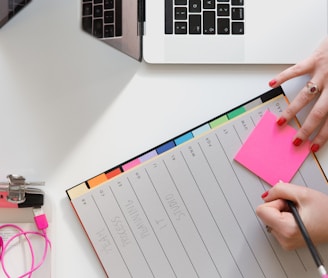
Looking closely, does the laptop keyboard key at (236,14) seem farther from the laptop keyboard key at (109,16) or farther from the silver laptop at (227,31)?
the laptop keyboard key at (109,16)

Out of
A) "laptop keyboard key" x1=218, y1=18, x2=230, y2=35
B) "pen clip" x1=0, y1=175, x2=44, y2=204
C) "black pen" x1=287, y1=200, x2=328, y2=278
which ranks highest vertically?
"laptop keyboard key" x1=218, y1=18, x2=230, y2=35

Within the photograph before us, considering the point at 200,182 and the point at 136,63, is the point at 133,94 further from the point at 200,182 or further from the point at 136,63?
the point at 200,182

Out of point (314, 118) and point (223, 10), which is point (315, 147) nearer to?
point (314, 118)

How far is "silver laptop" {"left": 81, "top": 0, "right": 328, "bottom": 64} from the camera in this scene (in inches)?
33.3

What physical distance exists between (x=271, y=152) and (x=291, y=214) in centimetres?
10

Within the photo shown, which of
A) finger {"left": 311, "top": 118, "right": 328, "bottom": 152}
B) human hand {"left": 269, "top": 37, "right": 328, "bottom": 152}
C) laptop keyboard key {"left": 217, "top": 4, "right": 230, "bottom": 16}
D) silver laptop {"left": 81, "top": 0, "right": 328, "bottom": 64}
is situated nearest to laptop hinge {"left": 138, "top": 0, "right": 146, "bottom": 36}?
silver laptop {"left": 81, "top": 0, "right": 328, "bottom": 64}

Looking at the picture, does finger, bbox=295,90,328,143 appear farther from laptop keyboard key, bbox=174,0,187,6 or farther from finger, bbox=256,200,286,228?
laptop keyboard key, bbox=174,0,187,6

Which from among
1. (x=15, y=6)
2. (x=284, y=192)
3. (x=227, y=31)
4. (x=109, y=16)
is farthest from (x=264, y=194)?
(x=15, y=6)

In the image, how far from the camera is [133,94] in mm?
857

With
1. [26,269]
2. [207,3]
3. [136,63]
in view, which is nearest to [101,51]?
[136,63]

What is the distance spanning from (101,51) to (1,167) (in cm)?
25

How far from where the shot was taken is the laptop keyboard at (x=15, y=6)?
83 cm

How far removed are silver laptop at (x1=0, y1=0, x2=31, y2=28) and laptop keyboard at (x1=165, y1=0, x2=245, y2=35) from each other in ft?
0.77

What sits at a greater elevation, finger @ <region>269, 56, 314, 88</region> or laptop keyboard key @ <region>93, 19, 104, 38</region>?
laptop keyboard key @ <region>93, 19, 104, 38</region>
